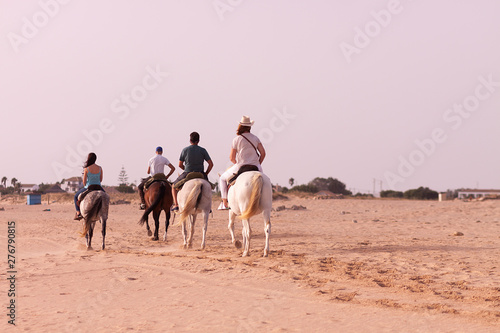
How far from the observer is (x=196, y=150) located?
1324 cm

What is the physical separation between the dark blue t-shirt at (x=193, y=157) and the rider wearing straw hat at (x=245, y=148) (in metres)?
1.57

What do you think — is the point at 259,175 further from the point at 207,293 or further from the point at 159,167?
the point at 159,167

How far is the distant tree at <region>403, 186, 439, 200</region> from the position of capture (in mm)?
77938

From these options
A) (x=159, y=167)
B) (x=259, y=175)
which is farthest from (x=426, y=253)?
(x=159, y=167)

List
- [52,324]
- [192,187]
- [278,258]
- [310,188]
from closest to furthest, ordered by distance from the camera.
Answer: [52,324] < [278,258] < [192,187] < [310,188]

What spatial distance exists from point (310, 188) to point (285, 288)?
65.5 m

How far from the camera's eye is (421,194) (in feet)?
257

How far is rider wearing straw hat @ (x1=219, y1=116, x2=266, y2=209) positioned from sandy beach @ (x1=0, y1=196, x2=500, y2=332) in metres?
2.04

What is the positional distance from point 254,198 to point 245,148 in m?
1.43

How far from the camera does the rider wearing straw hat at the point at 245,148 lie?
11555mm

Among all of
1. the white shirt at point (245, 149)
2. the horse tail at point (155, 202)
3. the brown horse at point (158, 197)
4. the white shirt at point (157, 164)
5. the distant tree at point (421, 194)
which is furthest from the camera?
the distant tree at point (421, 194)

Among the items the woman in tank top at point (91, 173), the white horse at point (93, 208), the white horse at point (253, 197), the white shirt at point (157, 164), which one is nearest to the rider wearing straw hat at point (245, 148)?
the white horse at point (253, 197)

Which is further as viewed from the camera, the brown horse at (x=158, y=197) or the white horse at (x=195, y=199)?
A: the brown horse at (x=158, y=197)

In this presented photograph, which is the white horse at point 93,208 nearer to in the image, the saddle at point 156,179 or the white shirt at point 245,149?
the saddle at point 156,179
